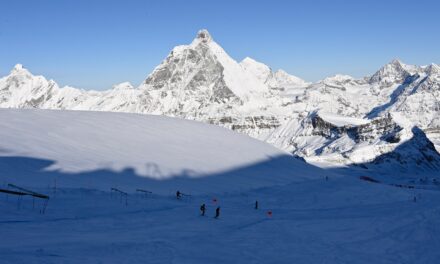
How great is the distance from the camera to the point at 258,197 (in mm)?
52719

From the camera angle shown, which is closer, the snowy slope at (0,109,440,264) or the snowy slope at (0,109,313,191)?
the snowy slope at (0,109,440,264)

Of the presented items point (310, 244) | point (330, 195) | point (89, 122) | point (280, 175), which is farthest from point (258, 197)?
point (89, 122)

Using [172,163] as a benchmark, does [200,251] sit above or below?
below

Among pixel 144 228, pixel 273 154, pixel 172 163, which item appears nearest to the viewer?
pixel 144 228

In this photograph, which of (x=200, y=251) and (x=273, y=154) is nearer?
(x=200, y=251)

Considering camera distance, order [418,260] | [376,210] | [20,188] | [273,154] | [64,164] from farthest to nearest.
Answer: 1. [273,154]
2. [376,210]
3. [64,164]
4. [20,188]
5. [418,260]

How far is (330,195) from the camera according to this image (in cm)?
5975

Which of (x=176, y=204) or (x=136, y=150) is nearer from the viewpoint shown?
(x=176, y=204)

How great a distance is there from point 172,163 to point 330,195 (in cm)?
1969

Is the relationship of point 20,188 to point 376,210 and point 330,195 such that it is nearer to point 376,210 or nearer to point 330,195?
point 376,210

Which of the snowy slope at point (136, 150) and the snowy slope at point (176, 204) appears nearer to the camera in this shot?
the snowy slope at point (176, 204)

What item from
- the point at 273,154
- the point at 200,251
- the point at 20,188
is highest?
the point at 273,154

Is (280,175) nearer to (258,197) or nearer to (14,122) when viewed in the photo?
(258,197)

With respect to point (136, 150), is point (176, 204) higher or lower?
lower
